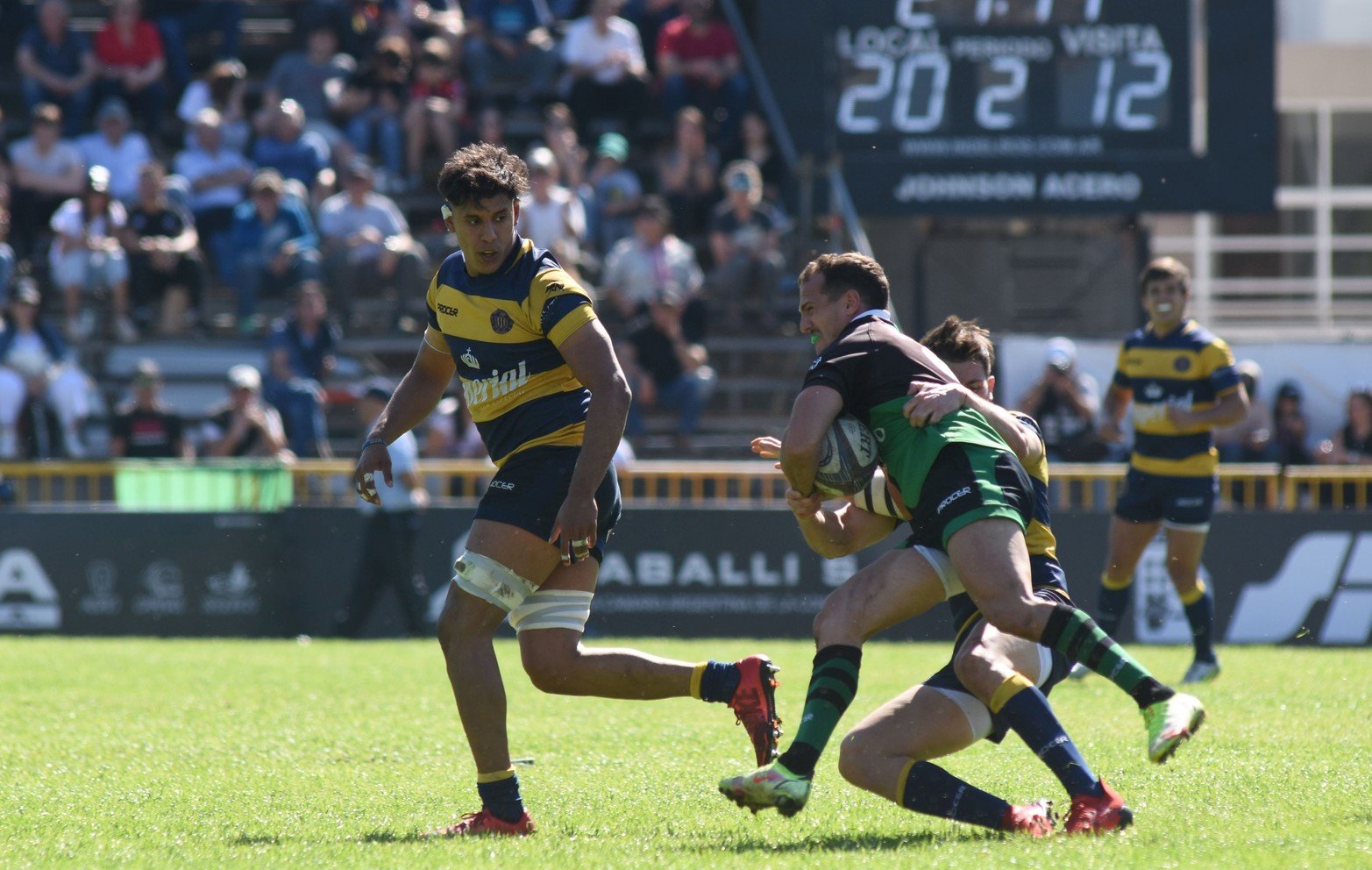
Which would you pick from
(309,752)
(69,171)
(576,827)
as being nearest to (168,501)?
(69,171)

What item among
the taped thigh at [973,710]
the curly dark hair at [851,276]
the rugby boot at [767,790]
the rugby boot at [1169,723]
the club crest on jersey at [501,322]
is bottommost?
the rugby boot at [767,790]

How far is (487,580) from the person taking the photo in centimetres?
568

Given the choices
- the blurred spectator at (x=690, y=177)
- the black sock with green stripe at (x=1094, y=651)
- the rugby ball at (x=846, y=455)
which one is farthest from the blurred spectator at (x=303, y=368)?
the black sock with green stripe at (x=1094, y=651)

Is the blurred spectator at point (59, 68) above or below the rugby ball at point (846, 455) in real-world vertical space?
above

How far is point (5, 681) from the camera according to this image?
10594 mm

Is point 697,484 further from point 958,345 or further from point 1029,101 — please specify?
point 958,345

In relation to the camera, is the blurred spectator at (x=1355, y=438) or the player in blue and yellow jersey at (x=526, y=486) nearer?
the player in blue and yellow jersey at (x=526, y=486)

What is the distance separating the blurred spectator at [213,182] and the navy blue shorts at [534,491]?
12741mm

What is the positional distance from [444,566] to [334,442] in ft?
8.65

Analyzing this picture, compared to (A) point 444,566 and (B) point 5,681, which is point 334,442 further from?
(B) point 5,681

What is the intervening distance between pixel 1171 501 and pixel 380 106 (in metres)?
11.3

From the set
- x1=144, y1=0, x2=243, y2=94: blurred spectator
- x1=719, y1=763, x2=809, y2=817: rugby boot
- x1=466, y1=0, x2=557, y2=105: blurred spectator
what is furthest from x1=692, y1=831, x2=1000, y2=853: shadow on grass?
x1=144, y1=0, x2=243, y2=94: blurred spectator

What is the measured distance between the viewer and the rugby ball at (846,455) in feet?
17.8

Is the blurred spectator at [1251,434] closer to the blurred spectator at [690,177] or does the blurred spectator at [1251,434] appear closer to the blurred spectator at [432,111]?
the blurred spectator at [690,177]
